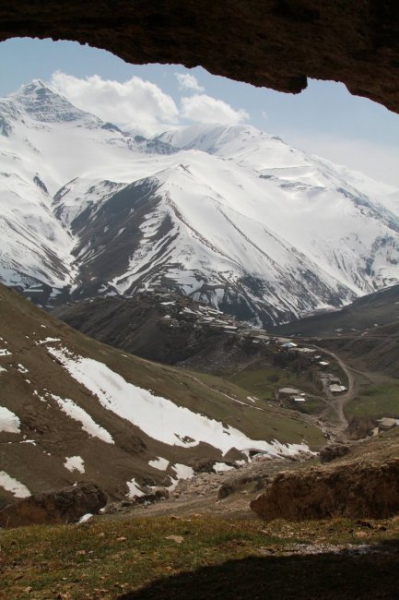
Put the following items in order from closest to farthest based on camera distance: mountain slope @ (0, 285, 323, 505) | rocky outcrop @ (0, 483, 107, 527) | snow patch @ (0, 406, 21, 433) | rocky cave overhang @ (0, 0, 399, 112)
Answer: rocky cave overhang @ (0, 0, 399, 112) → rocky outcrop @ (0, 483, 107, 527) → mountain slope @ (0, 285, 323, 505) → snow patch @ (0, 406, 21, 433)

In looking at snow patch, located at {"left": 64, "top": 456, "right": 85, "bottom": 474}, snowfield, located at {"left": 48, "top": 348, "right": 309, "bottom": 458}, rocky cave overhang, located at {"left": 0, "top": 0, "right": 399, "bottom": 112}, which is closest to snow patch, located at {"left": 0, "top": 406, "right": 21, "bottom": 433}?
snow patch, located at {"left": 64, "top": 456, "right": 85, "bottom": 474}

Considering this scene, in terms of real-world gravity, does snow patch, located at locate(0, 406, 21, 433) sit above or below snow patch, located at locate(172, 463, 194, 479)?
above

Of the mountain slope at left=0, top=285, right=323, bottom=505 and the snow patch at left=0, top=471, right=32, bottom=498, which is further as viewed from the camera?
the mountain slope at left=0, top=285, right=323, bottom=505

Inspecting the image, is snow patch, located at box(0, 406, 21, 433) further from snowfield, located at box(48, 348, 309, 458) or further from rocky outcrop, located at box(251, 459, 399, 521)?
rocky outcrop, located at box(251, 459, 399, 521)

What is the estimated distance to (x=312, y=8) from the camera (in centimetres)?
1783

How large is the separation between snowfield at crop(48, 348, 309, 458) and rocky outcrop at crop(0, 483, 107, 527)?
71040 mm

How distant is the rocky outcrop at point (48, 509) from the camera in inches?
2151

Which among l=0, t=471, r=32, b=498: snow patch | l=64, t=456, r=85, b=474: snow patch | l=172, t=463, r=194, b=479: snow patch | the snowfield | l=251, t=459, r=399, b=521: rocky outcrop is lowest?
the snowfield

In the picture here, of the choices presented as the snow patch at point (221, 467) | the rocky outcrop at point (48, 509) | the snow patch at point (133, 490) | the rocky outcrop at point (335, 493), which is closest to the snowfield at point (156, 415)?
the snow patch at point (221, 467)

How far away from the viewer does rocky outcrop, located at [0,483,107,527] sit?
5462cm

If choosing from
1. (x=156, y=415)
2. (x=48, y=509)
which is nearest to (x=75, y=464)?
(x=156, y=415)

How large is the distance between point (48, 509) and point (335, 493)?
114 ft

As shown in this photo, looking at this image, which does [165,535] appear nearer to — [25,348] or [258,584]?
[258,584]

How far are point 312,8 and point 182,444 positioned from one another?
127 meters
